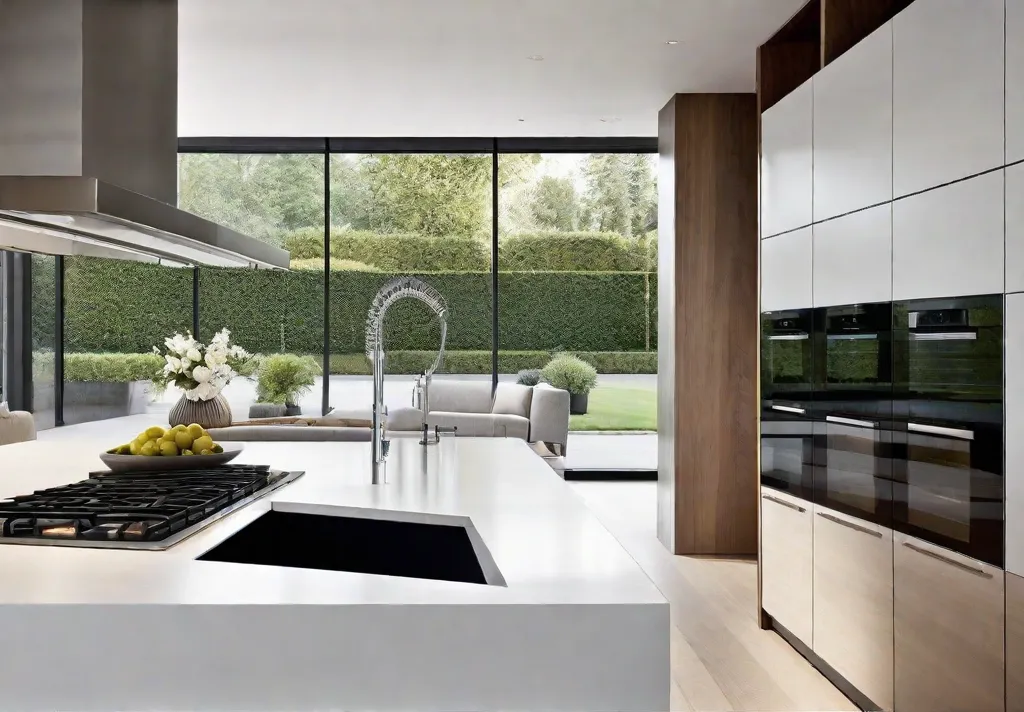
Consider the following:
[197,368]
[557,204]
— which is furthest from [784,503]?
[557,204]

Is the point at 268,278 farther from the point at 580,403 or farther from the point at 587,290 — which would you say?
the point at 580,403

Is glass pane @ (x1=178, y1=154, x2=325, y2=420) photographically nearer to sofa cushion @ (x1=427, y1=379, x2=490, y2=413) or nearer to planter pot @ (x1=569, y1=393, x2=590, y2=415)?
sofa cushion @ (x1=427, y1=379, x2=490, y2=413)

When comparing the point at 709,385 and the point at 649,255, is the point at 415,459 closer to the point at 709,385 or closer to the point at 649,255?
the point at 709,385

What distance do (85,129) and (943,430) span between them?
2.44m

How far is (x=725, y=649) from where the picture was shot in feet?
11.8

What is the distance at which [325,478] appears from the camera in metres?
2.49

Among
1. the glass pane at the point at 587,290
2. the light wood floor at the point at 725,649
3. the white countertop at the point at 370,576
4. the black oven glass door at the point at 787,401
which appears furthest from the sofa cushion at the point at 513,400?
the white countertop at the point at 370,576

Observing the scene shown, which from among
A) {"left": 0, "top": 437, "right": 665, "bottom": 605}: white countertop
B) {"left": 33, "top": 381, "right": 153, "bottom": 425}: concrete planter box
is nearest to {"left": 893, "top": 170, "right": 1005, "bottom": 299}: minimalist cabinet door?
{"left": 0, "top": 437, "right": 665, "bottom": 605}: white countertop

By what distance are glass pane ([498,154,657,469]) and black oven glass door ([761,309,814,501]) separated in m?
3.73

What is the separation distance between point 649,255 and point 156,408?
183 inches

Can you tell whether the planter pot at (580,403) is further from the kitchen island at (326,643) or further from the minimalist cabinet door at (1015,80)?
the kitchen island at (326,643)

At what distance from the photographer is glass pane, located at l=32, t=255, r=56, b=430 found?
784cm

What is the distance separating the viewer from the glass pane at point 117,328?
7.66 meters

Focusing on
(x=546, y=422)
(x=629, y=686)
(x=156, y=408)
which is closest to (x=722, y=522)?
(x=546, y=422)
